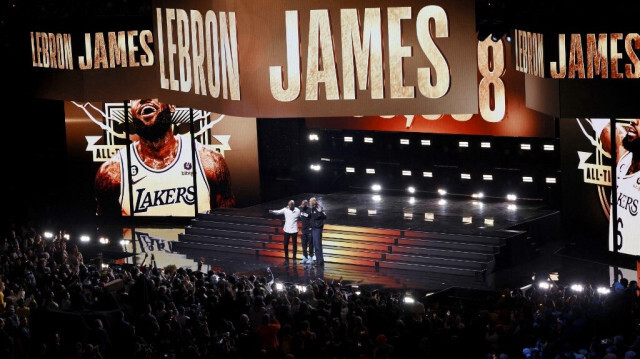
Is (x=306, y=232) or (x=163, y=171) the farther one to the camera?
(x=163, y=171)

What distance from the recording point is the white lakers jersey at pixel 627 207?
93.8 ft

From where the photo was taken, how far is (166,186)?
35.9 meters

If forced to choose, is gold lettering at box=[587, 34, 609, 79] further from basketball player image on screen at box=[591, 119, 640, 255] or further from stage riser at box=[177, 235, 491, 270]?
stage riser at box=[177, 235, 491, 270]

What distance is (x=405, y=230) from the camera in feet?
99.7

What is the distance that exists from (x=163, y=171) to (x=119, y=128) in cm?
174

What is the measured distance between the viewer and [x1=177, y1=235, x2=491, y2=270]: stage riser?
29000 mm

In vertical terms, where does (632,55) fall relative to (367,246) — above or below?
above

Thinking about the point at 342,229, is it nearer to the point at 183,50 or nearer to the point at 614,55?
the point at 183,50

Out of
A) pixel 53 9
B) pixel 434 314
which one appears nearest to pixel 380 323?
pixel 434 314

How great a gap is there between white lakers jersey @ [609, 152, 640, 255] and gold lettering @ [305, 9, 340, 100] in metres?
6.91

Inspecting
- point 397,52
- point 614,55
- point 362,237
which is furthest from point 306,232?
point 614,55

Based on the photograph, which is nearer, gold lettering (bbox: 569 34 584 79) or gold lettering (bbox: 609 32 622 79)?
gold lettering (bbox: 609 32 622 79)

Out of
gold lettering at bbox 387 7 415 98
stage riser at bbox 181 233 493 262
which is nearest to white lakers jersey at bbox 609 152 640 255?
stage riser at bbox 181 233 493 262

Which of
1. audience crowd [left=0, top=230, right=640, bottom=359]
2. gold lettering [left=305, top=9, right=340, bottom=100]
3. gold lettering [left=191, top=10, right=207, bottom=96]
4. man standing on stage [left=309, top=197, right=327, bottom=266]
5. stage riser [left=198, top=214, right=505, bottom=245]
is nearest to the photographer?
audience crowd [left=0, top=230, right=640, bottom=359]
